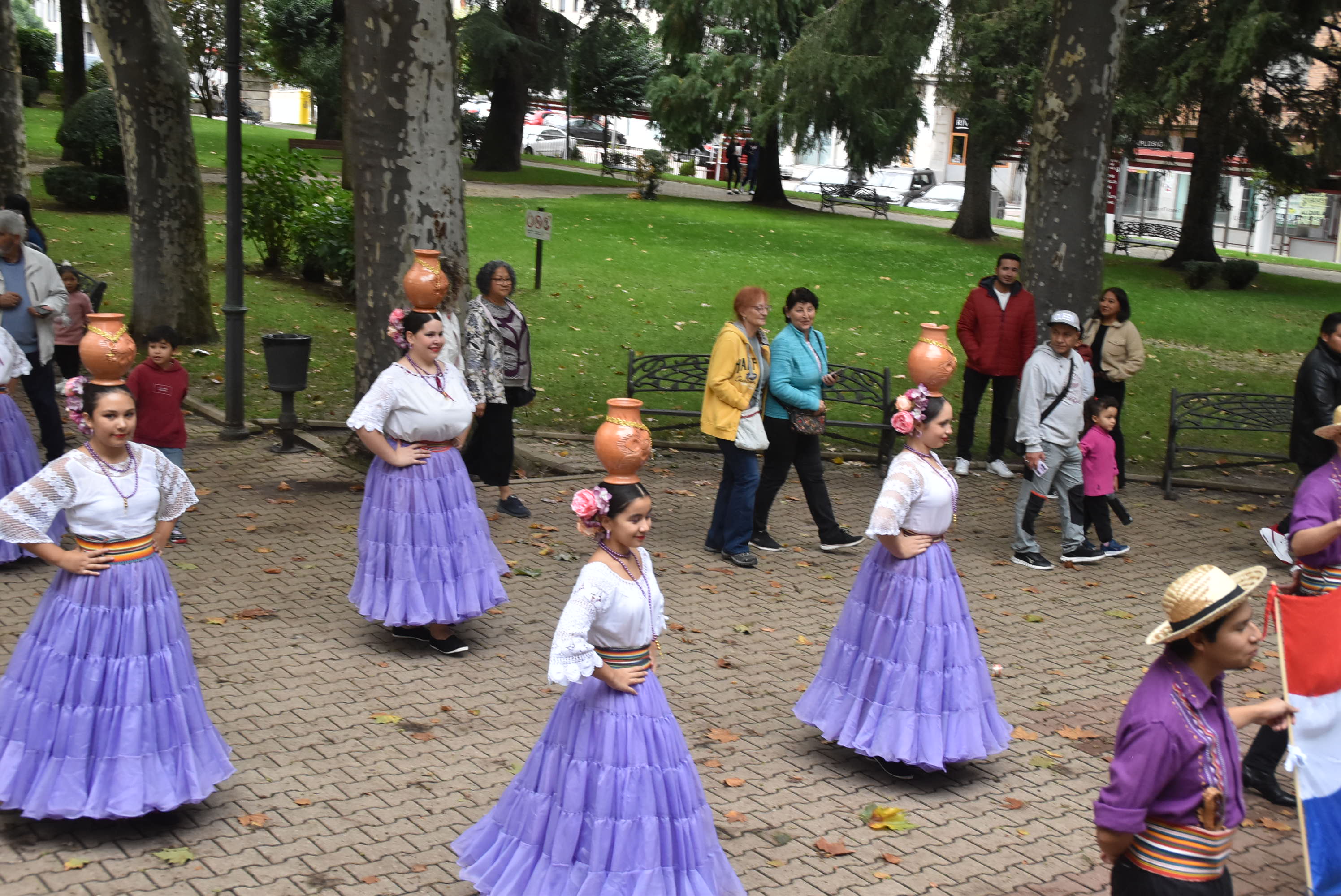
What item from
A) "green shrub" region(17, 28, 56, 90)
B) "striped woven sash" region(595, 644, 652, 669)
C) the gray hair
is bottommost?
"striped woven sash" region(595, 644, 652, 669)

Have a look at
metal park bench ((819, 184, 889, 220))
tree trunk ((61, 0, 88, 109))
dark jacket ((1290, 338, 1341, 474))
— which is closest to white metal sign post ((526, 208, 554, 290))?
dark jacket ((1290, 338, 1341, 474))

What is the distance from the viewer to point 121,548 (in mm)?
5539

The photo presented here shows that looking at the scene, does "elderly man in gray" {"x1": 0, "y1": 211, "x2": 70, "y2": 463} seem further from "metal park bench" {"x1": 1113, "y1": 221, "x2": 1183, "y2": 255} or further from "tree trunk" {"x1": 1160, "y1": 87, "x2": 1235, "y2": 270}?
"metal park bench" {"x1": 1113, "y1": 221, "x2": 1183, "y2": 255}

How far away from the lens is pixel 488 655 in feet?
26.1

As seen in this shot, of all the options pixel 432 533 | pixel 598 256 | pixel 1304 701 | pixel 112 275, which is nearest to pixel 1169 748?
pixel 1304 701

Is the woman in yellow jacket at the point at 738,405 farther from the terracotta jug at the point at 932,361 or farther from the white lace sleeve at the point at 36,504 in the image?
the white lace sleeve at the point at 36,504

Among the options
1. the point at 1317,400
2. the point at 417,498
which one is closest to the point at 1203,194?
the point at 1317,400

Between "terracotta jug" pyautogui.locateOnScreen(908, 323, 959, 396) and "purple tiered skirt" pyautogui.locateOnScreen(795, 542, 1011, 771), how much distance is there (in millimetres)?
823

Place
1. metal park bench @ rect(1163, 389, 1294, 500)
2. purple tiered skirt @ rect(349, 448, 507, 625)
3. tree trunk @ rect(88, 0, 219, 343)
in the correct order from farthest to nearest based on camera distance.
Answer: tree trunk @ rect(88, 0, 219, 343), metal park bench @ rect(1163, 389, 1294, 500), purple tiered skirt @ rect(349, 448, 507, 625)

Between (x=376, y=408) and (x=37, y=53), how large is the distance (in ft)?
148

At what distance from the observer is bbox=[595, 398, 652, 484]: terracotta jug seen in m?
4.86

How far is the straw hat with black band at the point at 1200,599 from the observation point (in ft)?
12.6

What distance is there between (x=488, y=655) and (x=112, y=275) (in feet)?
42.1

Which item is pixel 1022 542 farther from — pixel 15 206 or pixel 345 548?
pixel 15 206
